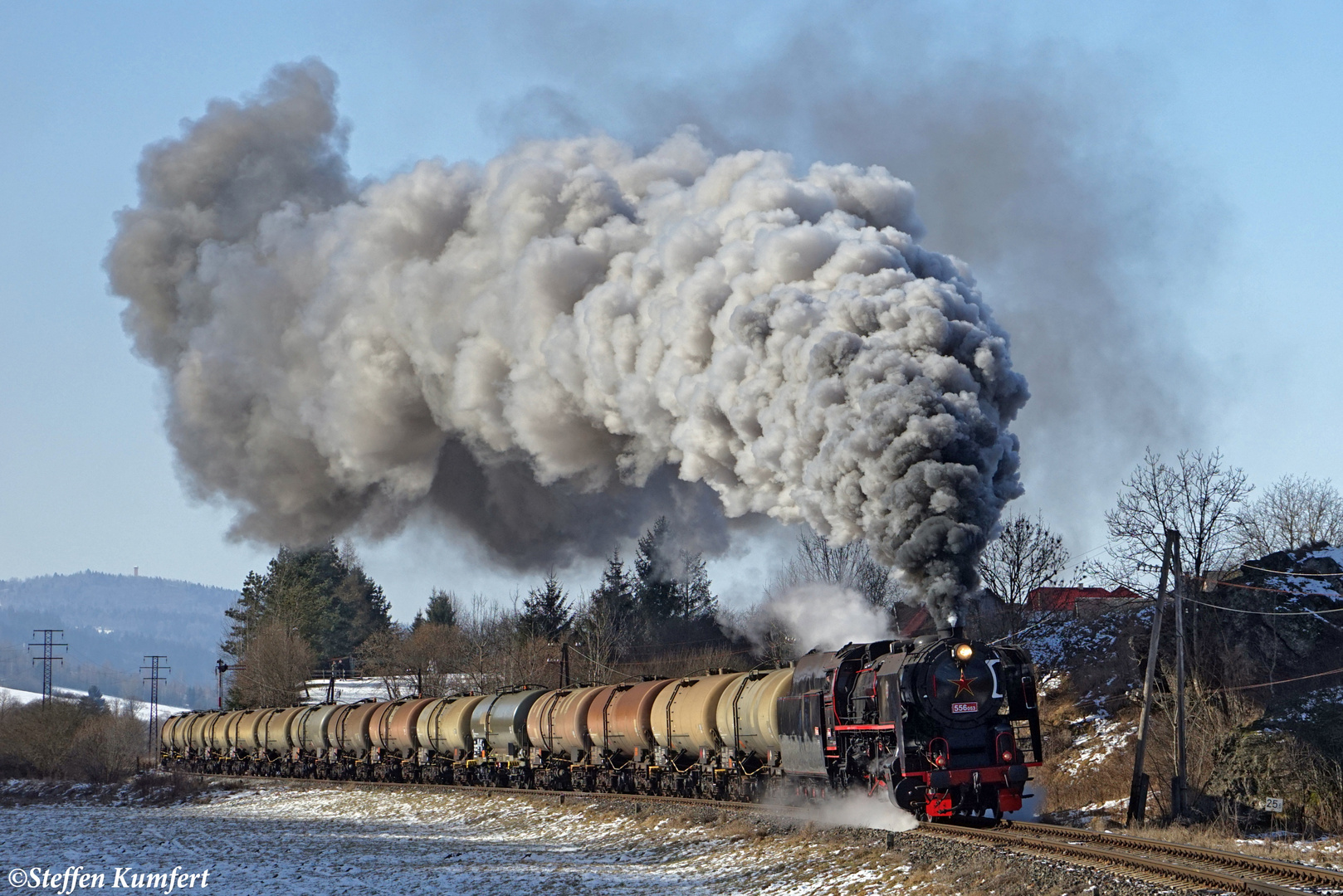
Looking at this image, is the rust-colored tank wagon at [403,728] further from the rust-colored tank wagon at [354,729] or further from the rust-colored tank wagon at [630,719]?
the rust-colored tank wagon at [630,719]

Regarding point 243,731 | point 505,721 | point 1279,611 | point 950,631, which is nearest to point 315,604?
point 243,731

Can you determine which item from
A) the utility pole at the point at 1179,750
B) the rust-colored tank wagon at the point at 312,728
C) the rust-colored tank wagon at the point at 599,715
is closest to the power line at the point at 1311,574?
the utility pole at the point at 1179,750

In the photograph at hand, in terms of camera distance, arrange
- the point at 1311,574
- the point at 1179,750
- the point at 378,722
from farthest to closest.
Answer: the point at 378,722 → the point at 1311,574 → the point at 1179,750

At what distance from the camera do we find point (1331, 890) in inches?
507

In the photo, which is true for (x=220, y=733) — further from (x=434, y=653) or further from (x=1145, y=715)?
(x=1145, y=715)

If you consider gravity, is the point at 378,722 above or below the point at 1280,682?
below

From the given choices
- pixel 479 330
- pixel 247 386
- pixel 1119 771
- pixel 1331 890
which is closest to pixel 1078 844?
pixel 1331 890

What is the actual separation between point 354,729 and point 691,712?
22575mm

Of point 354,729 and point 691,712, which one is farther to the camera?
point 354,729

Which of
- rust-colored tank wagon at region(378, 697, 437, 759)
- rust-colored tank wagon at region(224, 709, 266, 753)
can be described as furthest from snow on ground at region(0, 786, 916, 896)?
rust-colored tank wagon at region(224, 709, 266, 753)

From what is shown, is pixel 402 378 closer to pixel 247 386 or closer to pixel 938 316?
pixel 247 386

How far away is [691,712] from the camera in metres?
27.5

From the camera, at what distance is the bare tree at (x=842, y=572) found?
219 feet

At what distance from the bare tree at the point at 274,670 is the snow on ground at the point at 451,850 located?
45336 mm
